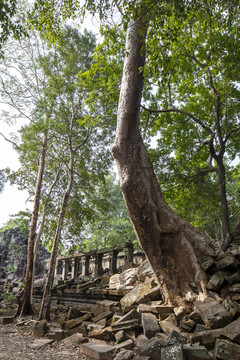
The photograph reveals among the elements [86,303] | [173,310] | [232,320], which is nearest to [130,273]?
[86,303]

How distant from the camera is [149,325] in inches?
166

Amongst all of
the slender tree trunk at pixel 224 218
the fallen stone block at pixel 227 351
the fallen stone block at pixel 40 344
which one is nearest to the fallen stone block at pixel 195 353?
the fallen stone block at pixel 227 351

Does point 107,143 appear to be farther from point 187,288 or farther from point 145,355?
point 145,355

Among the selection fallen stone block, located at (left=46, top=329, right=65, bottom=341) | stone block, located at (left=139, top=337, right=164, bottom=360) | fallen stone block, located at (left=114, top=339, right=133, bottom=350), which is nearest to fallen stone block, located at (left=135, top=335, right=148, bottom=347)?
fallen stone block, located at (left=114, top=339, right=133, bottom=350)

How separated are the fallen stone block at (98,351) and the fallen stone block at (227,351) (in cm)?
151

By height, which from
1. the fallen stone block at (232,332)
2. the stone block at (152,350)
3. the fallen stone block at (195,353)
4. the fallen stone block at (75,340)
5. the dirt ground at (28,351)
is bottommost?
the dirt ground at (28,351)

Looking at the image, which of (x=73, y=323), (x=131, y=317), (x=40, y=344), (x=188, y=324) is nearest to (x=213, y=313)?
(x=188, y=324)

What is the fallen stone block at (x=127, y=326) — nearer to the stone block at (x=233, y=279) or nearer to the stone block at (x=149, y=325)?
the stone block at (x=149, y=325)

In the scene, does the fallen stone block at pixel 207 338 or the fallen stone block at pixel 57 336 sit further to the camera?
the fallen stone block at pixel 57 336

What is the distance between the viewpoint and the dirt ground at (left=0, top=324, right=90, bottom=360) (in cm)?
390

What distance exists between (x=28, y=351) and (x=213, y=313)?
3287 mm

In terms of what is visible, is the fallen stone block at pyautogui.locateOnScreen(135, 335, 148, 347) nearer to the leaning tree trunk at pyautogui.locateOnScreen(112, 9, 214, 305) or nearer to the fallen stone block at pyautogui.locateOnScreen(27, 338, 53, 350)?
the leaning tree trunk at pyautogui.locateOnScreen(112, 9, 214, 305)

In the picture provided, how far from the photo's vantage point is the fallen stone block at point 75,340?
4.53 meters

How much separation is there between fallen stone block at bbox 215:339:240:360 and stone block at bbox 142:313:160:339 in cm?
133
